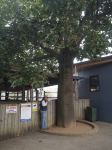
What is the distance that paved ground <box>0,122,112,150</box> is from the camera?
11.4 metres

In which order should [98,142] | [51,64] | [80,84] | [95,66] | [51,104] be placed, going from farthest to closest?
[80,84], [95,66], [51,64], [51,104], [98,142]

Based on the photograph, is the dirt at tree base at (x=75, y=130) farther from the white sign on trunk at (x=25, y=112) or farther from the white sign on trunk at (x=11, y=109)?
the white sign on trunk at (x=11, y=109)

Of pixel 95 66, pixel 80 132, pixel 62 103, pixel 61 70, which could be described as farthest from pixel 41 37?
pixel 95 66

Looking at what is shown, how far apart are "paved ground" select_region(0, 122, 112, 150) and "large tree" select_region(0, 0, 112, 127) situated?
233cm

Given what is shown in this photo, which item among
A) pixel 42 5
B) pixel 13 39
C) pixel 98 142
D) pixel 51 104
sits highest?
pixel 42 5

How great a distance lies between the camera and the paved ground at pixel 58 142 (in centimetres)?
1138

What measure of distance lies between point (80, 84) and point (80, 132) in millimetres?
7945

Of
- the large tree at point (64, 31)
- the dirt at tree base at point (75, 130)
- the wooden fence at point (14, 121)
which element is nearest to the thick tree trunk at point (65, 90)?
the large tree at point (64, 31)

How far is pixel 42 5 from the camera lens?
1290cm

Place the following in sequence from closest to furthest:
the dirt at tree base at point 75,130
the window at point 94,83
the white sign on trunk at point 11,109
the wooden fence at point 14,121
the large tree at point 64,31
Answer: the large tree at point 64,31 < the wooden fence at point 14,121 < the white sign on trunk at point 11,109 < the dirt at tree base at point 75,130 < the window at point 94,83

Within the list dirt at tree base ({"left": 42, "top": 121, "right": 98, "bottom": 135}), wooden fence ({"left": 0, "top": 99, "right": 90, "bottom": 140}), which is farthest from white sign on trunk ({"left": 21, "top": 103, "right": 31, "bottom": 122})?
dirt at tree base ({"left": 42, "top": 121, "right": 98, "bottom": 135})

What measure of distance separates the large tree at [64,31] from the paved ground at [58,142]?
2331 mm

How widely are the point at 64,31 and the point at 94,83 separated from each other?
8.01 metres

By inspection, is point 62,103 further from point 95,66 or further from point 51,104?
point 95,66
